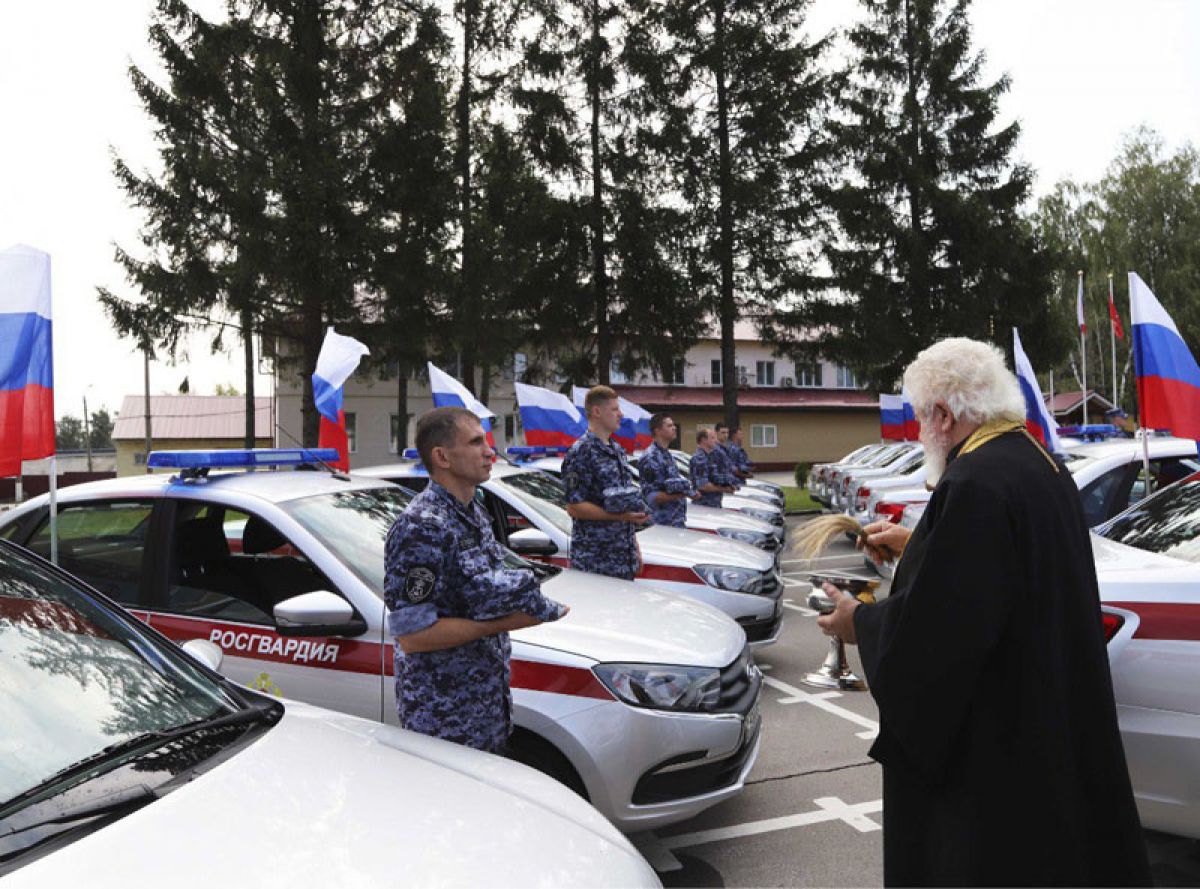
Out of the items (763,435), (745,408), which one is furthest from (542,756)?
(763,435)

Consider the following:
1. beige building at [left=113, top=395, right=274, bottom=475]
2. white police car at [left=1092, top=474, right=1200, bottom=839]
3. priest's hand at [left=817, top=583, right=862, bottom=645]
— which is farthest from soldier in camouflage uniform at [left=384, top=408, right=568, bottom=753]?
beige building at [left=113, top=395, right=274, bottom=475]

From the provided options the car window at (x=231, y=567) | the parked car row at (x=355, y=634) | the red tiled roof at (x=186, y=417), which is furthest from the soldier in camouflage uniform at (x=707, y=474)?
the red tiled roof at (x=186, y=417)

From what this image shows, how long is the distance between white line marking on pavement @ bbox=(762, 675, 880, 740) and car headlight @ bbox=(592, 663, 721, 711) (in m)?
2.13

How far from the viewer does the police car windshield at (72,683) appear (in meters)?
1.94

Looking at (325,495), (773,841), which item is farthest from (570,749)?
(325,495)

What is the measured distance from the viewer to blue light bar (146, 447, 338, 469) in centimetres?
416

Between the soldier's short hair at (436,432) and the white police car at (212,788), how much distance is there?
91cm

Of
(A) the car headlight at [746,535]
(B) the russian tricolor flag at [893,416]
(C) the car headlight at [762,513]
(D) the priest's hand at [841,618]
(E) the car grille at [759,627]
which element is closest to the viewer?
(D) the priest's hand at [841,618]

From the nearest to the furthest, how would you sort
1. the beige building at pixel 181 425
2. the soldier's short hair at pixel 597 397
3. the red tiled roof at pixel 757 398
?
the soldier's short hair at pixel 597 397 → the red tiled roof at pixel 757 398 → the beige building at pixel 181 425

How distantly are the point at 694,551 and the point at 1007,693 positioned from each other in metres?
4.81

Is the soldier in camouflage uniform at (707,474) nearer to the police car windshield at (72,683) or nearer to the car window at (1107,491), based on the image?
the car window at (1107,491)

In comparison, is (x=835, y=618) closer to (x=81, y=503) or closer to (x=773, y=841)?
(x=773, y=841)

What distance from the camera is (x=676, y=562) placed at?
645 cm

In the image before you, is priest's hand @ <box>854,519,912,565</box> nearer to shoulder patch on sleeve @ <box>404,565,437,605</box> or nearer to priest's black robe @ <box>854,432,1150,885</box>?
priest's black robe @ <box>854,432,1150,885</box>
